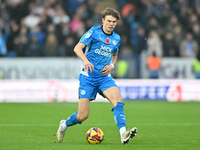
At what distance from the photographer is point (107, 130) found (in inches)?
391

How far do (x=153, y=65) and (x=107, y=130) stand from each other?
10007 mm

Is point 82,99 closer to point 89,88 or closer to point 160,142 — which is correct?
point 89,88

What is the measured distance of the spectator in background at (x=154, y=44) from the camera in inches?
792

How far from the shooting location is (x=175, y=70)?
785 inches

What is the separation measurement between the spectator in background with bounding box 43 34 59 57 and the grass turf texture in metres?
4.68

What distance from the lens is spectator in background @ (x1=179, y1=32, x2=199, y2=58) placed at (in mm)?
20797

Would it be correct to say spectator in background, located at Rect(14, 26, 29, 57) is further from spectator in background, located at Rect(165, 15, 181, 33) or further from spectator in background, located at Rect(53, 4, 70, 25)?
spectator in background, located at Rect(165, 15, 181, 33)

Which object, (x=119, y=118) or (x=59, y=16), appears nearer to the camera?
(x=119, y=118)

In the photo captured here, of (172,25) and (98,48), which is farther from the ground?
(98,48)

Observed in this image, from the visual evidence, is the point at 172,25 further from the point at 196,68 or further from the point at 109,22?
the point at 109,22

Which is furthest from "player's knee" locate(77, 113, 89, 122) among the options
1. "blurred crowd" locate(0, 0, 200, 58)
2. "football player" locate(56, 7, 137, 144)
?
"blurred crowd" locate(0, 0, 200, 58)

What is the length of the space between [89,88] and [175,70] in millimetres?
12452

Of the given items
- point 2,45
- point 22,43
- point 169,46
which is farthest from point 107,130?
point 169,46

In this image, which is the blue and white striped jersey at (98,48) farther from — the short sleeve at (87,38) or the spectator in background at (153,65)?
the spectator in background at (153,65)
